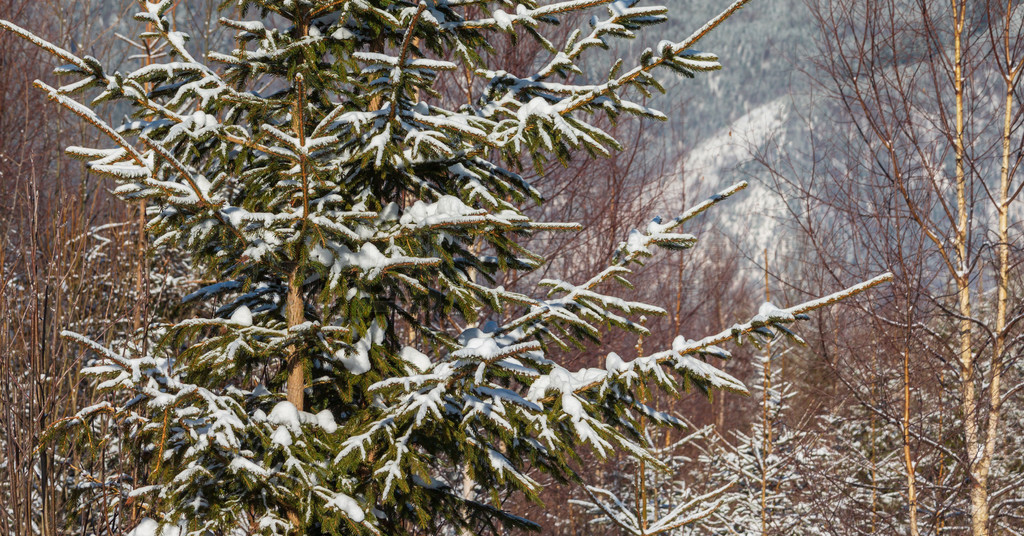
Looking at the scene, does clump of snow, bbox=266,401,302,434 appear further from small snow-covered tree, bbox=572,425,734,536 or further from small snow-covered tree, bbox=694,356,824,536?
small snow-covered tree, bbox=694,356,824,536

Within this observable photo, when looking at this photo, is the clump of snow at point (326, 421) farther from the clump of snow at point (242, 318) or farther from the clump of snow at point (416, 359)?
the clump of snow at point (242, 318)

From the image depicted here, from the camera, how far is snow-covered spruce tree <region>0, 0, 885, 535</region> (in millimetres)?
3006

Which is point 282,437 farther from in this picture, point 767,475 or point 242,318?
point 767,475

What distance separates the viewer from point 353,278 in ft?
12.0

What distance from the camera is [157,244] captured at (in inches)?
134

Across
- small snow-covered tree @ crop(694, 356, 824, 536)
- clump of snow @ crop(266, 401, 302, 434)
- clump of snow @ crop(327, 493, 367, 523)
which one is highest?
clump of snow @ crop(266, 401, 302, 434)

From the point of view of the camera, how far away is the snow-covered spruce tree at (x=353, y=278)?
301 centimetres

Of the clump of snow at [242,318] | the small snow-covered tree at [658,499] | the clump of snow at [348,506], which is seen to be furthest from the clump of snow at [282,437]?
the small snow-covered tree at [658,499]

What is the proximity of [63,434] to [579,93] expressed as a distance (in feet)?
8.82

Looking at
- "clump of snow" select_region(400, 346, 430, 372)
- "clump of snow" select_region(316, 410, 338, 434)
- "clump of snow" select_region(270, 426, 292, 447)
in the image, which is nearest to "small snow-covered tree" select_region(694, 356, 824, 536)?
"clump of snow" select_region(400, 346, 430, 372)

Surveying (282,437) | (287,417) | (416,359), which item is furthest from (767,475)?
(282,437)

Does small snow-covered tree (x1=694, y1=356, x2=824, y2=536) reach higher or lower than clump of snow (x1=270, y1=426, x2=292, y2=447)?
lower

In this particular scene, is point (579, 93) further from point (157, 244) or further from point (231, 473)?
point (231, 473)

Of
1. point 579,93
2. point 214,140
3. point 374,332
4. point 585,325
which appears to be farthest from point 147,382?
point 579,93
